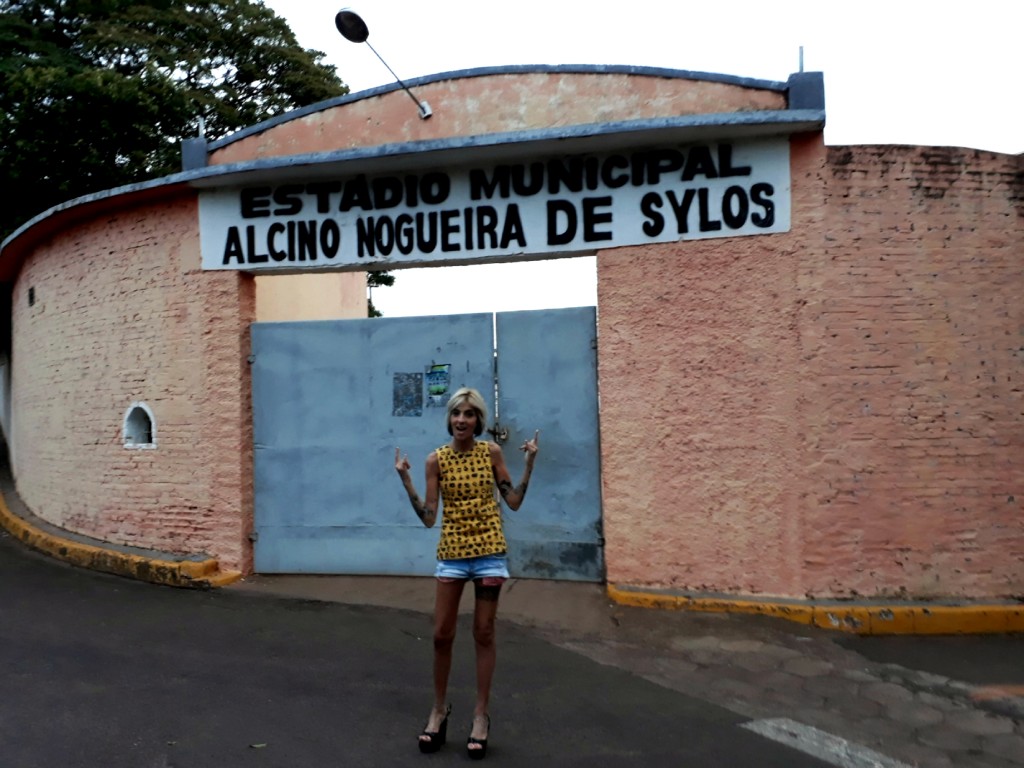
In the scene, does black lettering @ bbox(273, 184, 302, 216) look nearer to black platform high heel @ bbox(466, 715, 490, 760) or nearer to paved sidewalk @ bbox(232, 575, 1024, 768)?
paved sidewalk @ bbox(232, 575, 1024, 768)

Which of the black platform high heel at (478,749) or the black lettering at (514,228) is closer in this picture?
the black platform high heel at (478,749)

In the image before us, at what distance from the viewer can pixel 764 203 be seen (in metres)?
5.86

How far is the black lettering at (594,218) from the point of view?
616 cm

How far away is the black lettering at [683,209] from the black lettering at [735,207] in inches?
9.4

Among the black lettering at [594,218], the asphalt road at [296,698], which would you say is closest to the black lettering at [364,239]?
the black lettering at [594,218]

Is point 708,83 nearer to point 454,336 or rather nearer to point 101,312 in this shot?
point 454,336

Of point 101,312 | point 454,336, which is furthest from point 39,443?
point 454,336

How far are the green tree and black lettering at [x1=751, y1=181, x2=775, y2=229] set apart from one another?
33.5 ft

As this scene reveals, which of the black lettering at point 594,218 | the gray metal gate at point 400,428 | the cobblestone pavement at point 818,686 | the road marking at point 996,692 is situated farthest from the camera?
the gray metal gate at point 400,428

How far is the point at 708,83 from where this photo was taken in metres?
6.21

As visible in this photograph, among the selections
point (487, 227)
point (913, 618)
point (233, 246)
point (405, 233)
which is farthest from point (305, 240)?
point (913, 618)

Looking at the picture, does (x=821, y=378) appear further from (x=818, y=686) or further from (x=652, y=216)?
(x=818, y=686)

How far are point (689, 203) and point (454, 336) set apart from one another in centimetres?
204

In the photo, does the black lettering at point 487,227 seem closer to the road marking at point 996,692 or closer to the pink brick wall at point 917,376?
the pink brick wall at point 917,376
